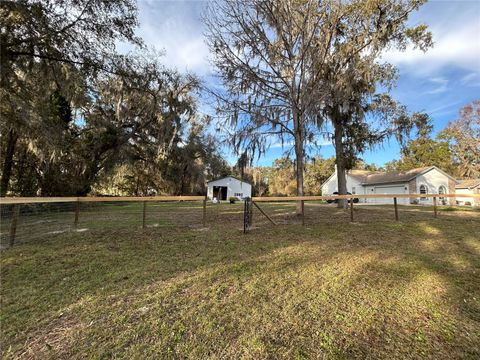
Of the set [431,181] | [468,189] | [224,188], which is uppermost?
[431,181]

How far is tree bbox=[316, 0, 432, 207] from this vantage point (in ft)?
28.7

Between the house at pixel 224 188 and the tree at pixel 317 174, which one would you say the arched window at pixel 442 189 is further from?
the house at pixel 224 188

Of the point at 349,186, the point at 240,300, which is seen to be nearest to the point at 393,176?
the point at 349,186

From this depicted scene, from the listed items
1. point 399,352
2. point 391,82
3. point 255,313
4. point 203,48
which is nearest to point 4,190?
point 203,48

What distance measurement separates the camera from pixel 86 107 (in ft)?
48.3

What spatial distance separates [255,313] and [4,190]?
47.8 ft

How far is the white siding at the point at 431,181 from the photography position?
22.0 meters

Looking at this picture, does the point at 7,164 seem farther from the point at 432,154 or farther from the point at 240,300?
the point at 432,154

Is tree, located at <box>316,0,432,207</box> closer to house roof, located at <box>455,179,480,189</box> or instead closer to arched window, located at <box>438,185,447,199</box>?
arched window, located at <box>438,185,447,199</box>

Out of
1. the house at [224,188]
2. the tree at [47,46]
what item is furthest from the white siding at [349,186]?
the tree at [47,46]

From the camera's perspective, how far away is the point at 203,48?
8.56m

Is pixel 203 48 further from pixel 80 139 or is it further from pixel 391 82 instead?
pixel 80 139

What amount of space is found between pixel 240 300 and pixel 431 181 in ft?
86.9

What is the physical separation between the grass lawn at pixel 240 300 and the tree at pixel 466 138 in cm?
2843
